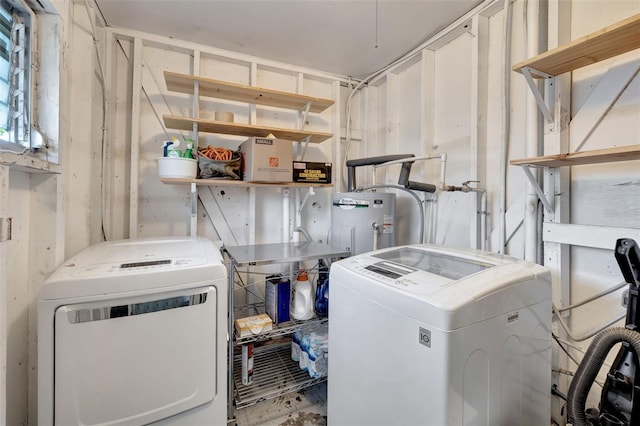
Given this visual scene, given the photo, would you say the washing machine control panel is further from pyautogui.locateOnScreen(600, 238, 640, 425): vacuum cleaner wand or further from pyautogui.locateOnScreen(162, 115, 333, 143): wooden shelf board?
pyautogui.locateOnScreen(162, 115, 333, 143): wooden shelf board

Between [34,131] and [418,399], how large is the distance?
1.70 m

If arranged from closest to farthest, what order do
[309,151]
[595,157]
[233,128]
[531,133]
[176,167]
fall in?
[595,157] → [531,133] → [176,167] → [233,128] → [309,151]

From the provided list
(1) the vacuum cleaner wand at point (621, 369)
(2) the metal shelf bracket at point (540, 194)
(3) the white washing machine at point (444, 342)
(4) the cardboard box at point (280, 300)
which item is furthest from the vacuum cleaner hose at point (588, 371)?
(4) the cardboard box at point (280, 300)

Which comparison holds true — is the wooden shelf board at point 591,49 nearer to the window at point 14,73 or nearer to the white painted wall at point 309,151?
the white painted wall at point 309,151

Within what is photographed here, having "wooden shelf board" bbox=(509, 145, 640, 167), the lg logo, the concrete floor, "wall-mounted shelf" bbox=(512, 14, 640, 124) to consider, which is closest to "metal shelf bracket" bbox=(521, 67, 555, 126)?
"wall-mounted shelf" bbox=(512, 14, 640, 124)

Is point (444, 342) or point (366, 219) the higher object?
point (366, 219)

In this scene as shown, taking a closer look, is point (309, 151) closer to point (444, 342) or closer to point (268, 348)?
point (268, 348)

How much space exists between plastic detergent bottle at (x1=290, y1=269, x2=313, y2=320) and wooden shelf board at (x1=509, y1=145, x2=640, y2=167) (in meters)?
1.26

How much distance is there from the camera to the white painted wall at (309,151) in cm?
116

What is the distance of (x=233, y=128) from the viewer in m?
1.89

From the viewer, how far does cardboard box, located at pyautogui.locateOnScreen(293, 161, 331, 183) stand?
1989 millimetres

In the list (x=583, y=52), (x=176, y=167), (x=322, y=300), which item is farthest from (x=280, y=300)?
(x=583, y=52)

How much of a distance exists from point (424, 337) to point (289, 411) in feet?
3.97

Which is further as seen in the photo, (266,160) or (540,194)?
(266,160)
